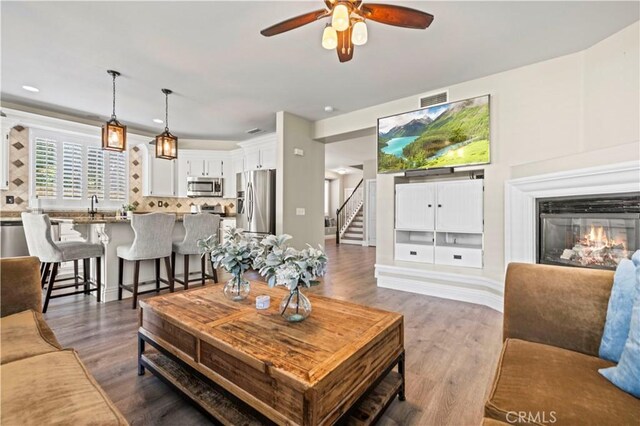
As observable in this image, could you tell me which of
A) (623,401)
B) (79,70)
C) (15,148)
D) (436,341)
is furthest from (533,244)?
(15,148)

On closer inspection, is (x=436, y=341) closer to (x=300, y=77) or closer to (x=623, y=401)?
(x=623, y=401)

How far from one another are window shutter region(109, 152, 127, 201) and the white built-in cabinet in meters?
5.14

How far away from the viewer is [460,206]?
3.66 meters

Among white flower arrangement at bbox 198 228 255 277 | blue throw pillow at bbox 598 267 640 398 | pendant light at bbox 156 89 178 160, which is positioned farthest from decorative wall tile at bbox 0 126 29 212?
blue throw pillow at bbox 598 267 640 398

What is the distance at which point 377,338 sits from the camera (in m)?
1.39

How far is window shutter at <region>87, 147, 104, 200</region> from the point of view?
5117mm

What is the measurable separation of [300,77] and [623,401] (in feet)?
11.8

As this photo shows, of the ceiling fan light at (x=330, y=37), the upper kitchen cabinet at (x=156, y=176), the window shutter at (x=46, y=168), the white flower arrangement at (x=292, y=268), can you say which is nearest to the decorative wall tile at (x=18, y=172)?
the window shutter at (x=46, y=168)

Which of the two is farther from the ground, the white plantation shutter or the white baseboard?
the white plantation shutter

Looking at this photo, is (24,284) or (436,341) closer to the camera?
(24,284)

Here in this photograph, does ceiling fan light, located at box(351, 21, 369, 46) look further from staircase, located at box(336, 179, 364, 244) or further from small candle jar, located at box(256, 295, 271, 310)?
staircase, located at box(336, 179, 364, 244)

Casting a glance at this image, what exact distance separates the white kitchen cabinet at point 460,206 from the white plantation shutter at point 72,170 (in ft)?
19.1

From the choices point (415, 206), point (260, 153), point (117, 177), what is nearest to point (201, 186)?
point (117, 177)

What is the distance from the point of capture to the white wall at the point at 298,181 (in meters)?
4.61
